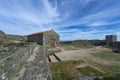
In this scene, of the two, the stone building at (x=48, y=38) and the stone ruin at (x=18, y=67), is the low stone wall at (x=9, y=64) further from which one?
the stone building at (x=48, y=38)

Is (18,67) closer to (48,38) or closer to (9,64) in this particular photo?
(9,64)

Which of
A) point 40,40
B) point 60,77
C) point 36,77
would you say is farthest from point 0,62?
point 40,40

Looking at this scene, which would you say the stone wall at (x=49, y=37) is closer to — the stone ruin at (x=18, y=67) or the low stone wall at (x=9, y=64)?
the stone ruin at (x=18, y=67)

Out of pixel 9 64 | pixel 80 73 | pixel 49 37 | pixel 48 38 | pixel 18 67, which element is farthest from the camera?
pixel 49 37

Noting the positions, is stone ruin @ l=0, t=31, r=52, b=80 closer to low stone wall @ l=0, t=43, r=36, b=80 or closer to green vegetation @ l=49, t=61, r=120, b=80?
low stone wall @ l=0, t=43, r=36, b=80

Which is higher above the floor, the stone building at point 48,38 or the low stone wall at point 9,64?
the stone building at point 48,38

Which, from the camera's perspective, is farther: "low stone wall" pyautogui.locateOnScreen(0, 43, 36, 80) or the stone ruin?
the stone ruin

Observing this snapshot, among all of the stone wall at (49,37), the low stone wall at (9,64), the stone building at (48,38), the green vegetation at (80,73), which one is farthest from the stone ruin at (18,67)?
the stone wall at (49,37)

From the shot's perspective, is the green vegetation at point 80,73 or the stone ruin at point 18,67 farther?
the green vegetation at point 80,73

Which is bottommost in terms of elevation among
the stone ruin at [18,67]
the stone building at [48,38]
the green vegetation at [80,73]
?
the green vegetation at [80,73]

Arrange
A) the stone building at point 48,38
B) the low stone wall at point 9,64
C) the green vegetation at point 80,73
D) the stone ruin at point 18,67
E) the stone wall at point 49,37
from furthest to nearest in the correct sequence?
the stone wall at point 49,37
the stone building at point 48,38
the green vegetation at point 80,73
the stone ruin at point 18,67
the low stone wall at point 9,64

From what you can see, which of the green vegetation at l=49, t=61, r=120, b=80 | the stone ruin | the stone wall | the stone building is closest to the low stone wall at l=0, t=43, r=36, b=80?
the stone ruin

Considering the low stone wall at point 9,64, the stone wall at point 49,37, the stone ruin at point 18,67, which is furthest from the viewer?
the stone wall at point 49,37

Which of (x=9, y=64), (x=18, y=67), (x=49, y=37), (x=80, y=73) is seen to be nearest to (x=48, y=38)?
(x=49, y=37)
